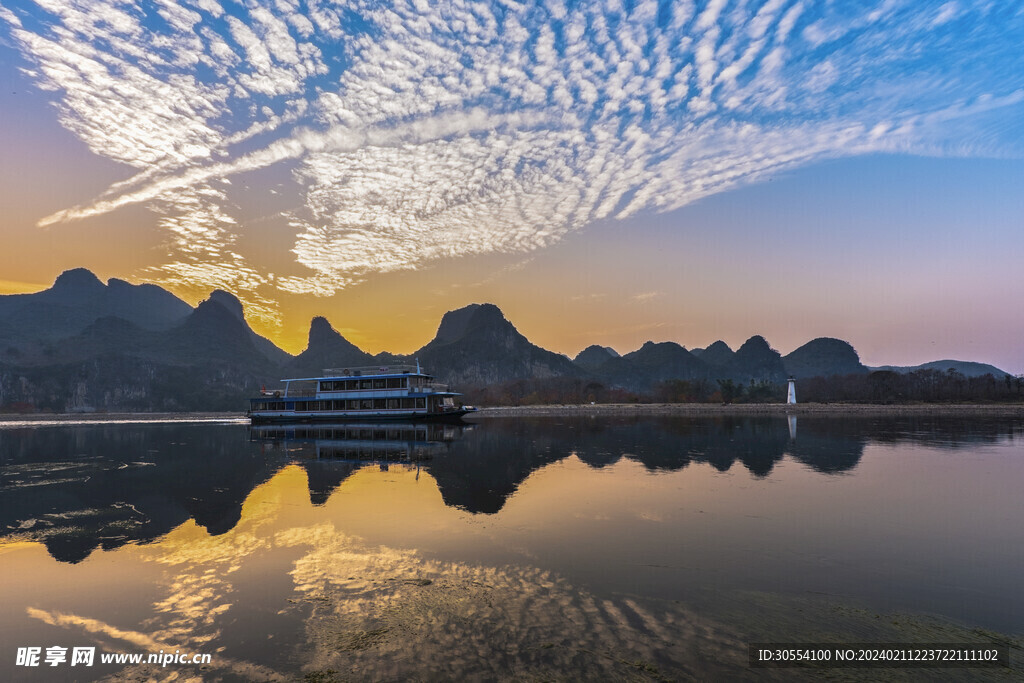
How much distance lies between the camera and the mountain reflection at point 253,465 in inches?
597

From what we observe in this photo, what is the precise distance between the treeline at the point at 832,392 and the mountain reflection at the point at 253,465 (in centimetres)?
7952

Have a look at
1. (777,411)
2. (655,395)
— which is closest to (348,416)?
(777,411)

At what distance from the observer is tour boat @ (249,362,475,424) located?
63031mm

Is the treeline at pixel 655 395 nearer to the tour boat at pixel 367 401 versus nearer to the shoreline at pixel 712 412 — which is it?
the shoreline at pixel 712 412

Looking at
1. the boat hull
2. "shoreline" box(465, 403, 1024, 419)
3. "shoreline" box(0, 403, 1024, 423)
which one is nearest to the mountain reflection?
the boat hull

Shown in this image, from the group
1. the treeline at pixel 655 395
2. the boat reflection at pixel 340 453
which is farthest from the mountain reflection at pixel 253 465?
the treeline at pixel 655 395

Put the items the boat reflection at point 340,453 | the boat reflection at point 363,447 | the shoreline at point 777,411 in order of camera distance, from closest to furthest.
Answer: the boat reflection at point 340,453 < the boat reflection at point 363,447 < the shoreline at point 777,411

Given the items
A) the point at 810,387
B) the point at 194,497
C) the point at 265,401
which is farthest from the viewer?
the point at 810,387

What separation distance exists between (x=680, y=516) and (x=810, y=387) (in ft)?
512

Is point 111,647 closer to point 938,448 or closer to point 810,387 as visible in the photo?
point 938,448

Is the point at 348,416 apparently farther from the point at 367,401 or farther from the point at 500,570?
the point at 500,570

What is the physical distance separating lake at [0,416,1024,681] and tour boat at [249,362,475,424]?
40.2m

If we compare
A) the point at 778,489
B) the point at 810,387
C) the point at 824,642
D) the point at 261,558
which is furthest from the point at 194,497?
the point at 810,387

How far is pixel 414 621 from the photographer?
8.00 meters
